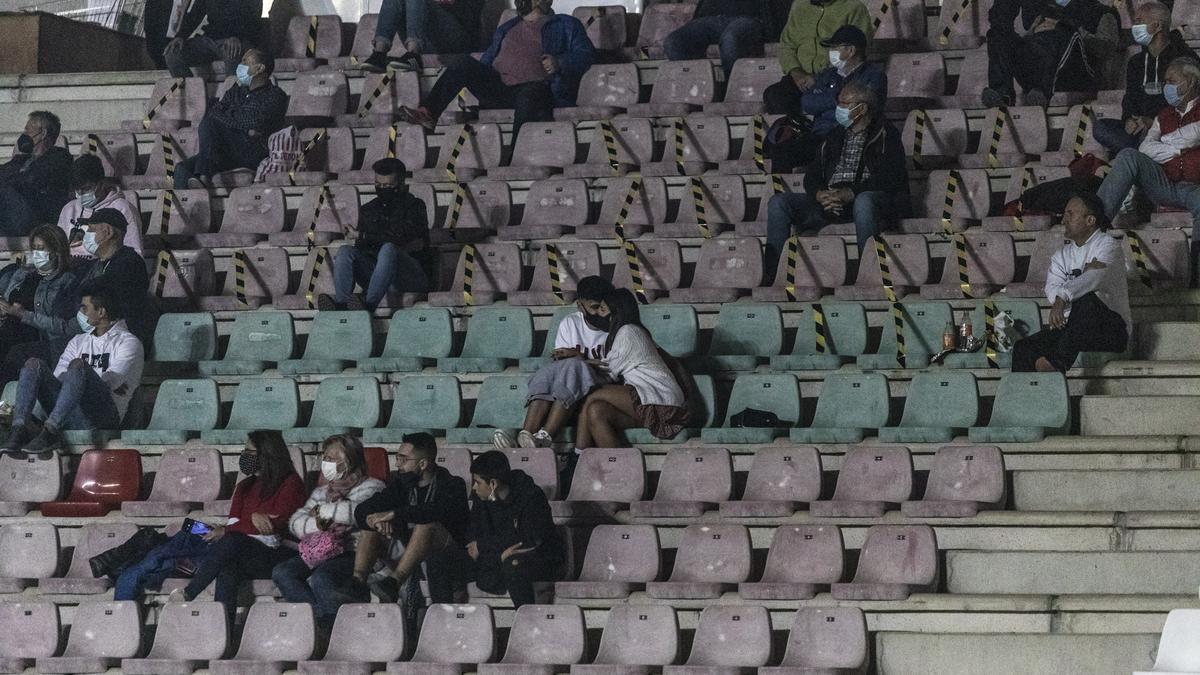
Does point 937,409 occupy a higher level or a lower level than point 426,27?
lower

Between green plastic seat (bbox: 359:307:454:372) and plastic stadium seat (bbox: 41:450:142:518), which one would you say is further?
green plastic seat (bbox: 359:307:454:372)

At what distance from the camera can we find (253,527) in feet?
34.5

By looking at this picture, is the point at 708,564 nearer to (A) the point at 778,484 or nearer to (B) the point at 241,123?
(A) the point at 778,484

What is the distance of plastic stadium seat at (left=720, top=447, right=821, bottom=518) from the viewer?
10.4m

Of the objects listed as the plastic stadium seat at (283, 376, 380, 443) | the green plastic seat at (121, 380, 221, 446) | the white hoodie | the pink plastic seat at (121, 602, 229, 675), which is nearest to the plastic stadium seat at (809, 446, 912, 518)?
the plastic stadium seat at (283, 376, 380, 443)

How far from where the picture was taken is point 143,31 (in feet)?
55.7

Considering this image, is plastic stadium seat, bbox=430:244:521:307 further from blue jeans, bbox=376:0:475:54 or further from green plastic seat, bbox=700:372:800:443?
blue jeans, bbox=376:0:475:54

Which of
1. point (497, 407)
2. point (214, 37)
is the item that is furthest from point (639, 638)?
point (214, 37)

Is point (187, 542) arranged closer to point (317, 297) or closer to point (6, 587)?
point (6, 587)

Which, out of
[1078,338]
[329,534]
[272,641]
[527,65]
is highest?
[527,65]

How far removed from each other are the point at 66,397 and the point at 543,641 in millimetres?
3421

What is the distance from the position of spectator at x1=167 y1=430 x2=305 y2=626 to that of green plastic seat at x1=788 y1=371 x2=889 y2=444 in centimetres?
253

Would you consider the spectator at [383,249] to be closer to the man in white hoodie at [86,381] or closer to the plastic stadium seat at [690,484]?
the man in white hoodie at [86,381]

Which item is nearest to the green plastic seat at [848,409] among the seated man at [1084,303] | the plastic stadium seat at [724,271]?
the seated man at [1084,303]
